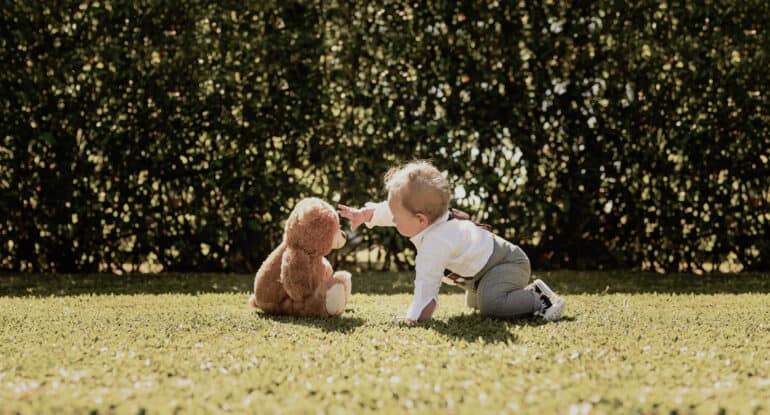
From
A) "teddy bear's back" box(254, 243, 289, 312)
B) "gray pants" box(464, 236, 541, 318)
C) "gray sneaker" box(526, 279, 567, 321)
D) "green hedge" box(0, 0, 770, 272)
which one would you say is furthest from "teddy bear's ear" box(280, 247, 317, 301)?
"green hedge" box(0, 0, 770, 272)

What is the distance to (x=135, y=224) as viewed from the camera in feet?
21.4

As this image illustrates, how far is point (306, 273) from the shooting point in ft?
12.7

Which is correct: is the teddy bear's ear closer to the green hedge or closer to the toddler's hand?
the toddler's hand

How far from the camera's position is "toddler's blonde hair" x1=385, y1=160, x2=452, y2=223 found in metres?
3.83

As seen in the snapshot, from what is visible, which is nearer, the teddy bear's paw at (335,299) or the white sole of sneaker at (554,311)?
the white sole of sneaker at (554,311)

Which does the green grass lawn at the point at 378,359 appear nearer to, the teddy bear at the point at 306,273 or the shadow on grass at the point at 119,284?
the teddy bear at the point at 306,273

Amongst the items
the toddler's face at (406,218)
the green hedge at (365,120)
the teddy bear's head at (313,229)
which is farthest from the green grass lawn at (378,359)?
the green hedge at (365,120)

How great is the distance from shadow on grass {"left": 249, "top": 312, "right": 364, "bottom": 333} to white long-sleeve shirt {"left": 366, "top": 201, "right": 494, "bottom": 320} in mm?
313

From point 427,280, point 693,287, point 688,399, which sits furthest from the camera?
point 693,287

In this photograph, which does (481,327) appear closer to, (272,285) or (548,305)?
(548,305)

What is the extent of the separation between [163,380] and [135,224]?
170 inches

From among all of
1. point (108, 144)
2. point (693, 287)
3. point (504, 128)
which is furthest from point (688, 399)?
point (108, 144)

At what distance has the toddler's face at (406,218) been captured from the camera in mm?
3857

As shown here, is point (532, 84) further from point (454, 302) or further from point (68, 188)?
point (68, 188)
